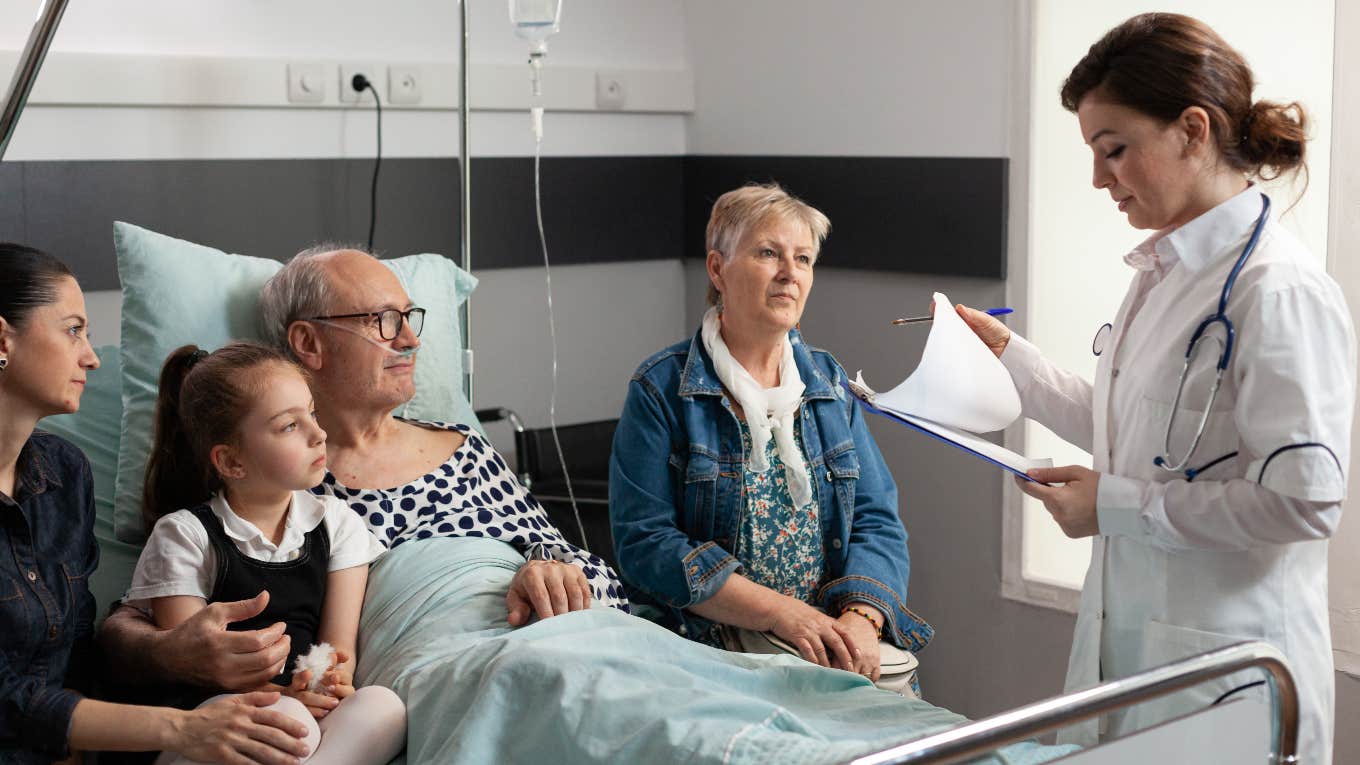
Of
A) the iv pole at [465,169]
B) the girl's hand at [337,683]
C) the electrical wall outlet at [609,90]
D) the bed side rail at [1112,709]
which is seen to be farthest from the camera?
the electrical wall outlet at [609,90]

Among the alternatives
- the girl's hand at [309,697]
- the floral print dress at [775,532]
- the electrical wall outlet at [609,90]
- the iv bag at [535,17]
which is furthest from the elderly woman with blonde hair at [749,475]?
the electrical wall outlet at [609,90]

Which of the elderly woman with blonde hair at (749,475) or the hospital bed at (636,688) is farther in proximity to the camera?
the elderly woman with blonde hair at (749,475)

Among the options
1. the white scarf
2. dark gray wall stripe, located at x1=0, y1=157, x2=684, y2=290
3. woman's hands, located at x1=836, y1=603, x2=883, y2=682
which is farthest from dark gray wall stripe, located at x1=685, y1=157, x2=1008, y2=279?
woman's hands, located at x1=836, y1=603, x2=883, y2=682

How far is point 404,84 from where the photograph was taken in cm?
336

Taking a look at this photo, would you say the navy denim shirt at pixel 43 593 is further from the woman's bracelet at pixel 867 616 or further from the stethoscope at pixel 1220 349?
the stethoscope at pixel 1220 349

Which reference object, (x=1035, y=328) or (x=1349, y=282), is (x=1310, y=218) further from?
(x=1035, y=328)

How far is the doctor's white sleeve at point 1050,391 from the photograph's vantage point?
2.09 m

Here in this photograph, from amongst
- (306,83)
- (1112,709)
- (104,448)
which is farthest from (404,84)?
(1112,709)

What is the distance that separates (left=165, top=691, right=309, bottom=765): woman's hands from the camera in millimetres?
1717

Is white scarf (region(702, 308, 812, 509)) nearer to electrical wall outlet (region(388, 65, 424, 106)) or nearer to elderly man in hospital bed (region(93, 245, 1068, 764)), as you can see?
elderly man in hospital bed (region(93, 245, 1068, 764))

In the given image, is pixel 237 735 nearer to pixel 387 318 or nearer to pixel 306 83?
pixel 387 318

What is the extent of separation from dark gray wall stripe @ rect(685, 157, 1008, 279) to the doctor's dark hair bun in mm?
1361

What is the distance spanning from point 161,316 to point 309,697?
83cm

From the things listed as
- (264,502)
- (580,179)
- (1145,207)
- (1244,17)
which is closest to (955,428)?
(1145,207)
